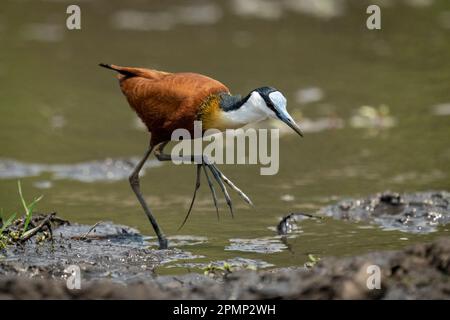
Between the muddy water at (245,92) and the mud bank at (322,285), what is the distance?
1.27 metres

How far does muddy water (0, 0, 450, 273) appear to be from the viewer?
8.44 metres

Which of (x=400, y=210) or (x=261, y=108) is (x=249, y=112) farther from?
(x=400, y=210)

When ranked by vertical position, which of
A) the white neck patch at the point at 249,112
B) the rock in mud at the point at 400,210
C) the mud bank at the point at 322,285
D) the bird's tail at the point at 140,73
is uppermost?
the bird's tail at the point at 140,73

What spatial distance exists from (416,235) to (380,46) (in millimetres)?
7590

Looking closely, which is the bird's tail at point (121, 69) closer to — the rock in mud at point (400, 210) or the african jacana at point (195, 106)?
the african jacana at point (195, 106)

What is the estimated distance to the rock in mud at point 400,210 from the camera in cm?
802

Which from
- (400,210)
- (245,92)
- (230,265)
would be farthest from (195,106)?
(245,92)

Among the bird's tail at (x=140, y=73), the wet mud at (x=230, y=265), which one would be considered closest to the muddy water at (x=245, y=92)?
the wet mud at (x=230, y=265)

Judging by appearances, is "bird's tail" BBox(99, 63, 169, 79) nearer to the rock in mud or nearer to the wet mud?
the wet mud

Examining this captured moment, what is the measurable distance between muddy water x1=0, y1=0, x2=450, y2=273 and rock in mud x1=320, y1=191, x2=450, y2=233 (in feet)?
0.66

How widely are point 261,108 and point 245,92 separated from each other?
5.37 meters

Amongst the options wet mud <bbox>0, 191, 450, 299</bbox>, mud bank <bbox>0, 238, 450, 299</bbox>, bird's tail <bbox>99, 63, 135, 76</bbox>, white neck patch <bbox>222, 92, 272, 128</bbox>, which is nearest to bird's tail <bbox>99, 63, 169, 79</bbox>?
bird's tail <bbox>99, 63, 135, 76</bbox>

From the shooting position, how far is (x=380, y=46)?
14867mm

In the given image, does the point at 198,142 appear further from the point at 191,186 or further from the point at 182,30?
the point at 182,30
